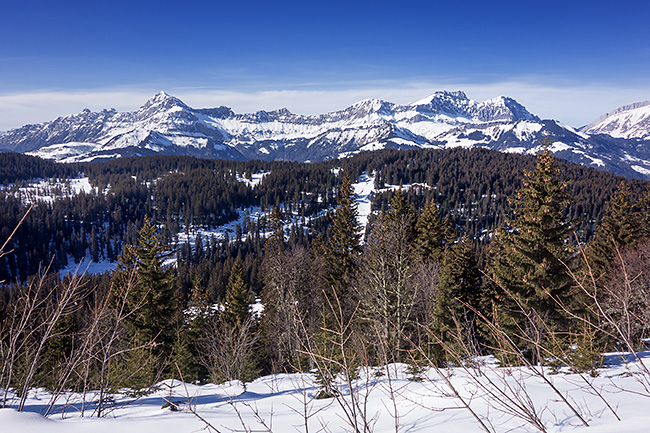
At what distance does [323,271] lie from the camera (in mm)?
26359

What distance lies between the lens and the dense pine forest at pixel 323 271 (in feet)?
16.5

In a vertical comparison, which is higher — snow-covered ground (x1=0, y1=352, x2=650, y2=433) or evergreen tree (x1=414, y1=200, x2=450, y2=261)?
snow-covered ground (x1=0, y1=352, x2=650, y2=433)

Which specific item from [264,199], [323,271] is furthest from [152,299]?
[264,199]

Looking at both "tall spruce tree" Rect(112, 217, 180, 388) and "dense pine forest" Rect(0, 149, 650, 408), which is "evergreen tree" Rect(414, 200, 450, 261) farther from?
"tall spruce tree" Rect(112, 217, 180, 388)

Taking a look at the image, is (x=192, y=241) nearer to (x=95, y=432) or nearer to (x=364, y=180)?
(x=364, y=180)

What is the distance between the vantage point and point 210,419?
4.85 metres

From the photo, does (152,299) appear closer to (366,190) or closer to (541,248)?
(541,248)

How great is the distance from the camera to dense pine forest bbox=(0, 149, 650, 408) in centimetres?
504

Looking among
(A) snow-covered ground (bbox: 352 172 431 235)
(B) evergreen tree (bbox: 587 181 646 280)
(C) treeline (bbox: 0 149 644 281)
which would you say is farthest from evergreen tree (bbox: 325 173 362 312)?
(A) snow-covered ground (bbox: 352 172 431 235)

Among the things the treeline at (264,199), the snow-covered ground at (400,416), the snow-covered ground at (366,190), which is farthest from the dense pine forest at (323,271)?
the snow-covered ground at (366,190)

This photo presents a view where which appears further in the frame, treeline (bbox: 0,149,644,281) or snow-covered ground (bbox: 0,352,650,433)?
treeline (bbox: 0,149,644,281)

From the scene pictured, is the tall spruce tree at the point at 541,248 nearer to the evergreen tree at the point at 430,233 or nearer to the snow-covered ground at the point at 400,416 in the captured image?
the snow-covered ground at the point at 400,416

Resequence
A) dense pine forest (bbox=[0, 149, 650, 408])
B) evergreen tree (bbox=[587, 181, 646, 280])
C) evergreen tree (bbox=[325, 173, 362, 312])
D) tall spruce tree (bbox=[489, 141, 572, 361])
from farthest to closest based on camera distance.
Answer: evergreen tree (bbox=[325, 173, 362, 312]) < evergreen tree (bbox=[587, 181, 646, 280]) < tall spruce tree (bbox=[489, 141, 572, 361]) < dense pine forest (bbox=[0, 149, 650, 408])

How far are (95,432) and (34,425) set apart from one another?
23.0 inches
